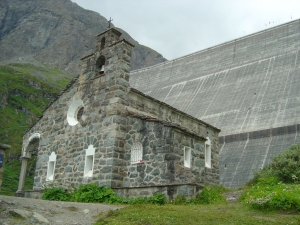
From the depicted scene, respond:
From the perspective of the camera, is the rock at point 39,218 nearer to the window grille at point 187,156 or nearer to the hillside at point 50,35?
the window grille at point 187,156

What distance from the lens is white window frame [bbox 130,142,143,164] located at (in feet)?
36.8

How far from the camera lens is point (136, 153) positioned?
11.4 metres

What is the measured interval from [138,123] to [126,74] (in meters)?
1.89

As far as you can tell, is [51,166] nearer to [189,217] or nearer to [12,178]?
[189,217]

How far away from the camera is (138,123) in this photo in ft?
38.1

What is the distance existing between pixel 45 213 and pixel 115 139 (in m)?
4.37

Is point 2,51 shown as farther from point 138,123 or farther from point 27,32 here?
point 138,123

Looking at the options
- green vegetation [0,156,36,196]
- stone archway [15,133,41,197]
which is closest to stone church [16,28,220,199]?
stone archway [15,133,41,197]

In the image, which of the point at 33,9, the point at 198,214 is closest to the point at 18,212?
the point at 198,214

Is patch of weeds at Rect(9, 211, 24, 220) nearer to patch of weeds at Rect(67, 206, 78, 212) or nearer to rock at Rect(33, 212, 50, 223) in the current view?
rock at Rect(33, 212, 50, 223)

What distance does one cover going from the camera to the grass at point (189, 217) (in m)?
6.99

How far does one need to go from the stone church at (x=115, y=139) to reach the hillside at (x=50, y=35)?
7240 cm

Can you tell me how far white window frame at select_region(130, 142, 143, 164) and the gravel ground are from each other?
2.80 meters

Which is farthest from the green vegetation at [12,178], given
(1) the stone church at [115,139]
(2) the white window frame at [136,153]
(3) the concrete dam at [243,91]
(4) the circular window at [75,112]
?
(2) the white window frame at [136,153]
